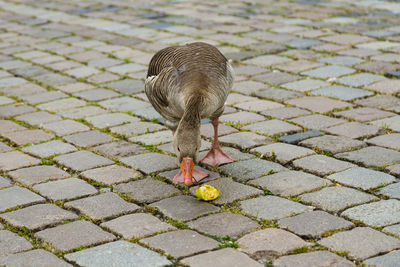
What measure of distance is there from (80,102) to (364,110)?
3.45m

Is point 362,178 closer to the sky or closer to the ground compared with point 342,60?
closer to the ground

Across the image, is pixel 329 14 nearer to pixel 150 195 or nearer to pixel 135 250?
pixel 150 195

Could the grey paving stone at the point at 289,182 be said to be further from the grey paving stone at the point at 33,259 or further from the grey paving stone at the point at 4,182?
the grey paving stone at the point at 4,182

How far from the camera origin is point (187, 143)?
4.95m

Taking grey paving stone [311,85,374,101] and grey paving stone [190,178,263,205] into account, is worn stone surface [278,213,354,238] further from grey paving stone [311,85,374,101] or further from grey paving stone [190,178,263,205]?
grey paving stone [311,85,374,101]

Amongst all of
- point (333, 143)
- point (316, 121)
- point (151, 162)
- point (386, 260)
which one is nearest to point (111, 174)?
point (151, 162)

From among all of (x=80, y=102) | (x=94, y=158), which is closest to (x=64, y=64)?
(x=80, y=102)

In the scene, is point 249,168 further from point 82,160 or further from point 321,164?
point 82,160

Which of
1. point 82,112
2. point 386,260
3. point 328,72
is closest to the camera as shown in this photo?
point 386,260

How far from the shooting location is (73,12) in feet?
44.3

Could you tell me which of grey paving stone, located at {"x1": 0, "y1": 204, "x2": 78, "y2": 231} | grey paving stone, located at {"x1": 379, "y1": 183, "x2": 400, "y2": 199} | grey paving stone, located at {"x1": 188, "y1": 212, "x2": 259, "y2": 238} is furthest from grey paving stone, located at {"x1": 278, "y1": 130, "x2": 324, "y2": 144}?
grey paving stone, located at {"x1": 0, "y1": 204, "x2": 78, "y2": 231}

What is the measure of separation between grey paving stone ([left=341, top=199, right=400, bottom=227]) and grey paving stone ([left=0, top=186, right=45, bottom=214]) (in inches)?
98.2

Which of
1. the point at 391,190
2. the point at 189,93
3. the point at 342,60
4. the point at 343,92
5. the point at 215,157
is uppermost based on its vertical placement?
the point at 189,93

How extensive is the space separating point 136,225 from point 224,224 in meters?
0.65
